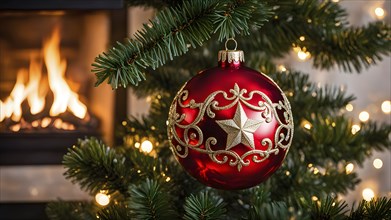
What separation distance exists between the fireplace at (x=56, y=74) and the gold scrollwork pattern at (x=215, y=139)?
2.92ft

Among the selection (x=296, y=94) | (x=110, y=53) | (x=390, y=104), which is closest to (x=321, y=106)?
(x=296, y=94)

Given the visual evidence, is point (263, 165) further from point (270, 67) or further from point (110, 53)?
point (270, 67)

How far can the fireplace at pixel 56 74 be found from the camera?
1545 millimetres

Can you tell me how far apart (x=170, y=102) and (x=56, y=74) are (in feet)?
2.37

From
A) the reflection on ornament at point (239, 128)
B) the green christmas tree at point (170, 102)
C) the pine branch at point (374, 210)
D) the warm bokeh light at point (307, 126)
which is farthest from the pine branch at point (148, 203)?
the warm bokeh light at point (307, 126)

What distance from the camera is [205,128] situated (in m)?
0.65

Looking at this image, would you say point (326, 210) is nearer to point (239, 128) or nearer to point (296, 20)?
point (239, 128)

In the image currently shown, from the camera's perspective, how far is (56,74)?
159 centimetres

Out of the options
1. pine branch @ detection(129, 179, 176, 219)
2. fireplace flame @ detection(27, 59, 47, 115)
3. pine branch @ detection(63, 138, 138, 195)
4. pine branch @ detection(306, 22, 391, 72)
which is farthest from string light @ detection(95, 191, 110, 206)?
fireplace flame @ detection(27, 59, 47, 115)

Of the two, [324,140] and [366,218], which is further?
[324,140]

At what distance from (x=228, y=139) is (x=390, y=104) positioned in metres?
0.79

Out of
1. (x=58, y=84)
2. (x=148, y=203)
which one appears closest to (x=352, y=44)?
(x=148, y=203)

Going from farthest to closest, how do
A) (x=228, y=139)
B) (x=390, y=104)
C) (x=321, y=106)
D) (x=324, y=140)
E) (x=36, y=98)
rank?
1. (x=36, y=98)
2. (x=390, y=104)
3. (x=321, y=106)
4. (x=324, y=140)
5. (x=228, y=139)

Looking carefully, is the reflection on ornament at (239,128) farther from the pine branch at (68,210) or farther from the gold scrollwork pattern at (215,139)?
the pine branch at (68,210)
